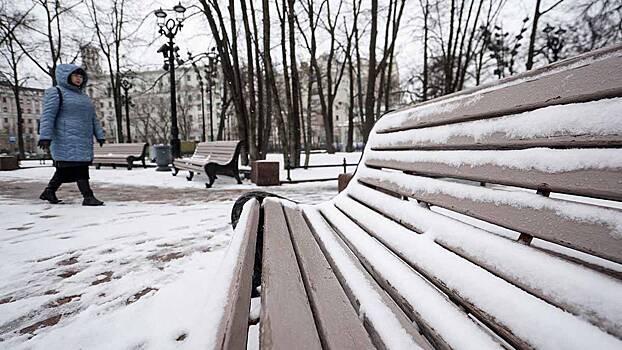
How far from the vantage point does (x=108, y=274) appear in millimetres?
2203

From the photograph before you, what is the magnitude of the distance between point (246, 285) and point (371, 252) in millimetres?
498

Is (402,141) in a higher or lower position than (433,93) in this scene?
lower

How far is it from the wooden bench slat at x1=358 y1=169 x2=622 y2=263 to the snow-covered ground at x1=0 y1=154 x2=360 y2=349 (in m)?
0.79

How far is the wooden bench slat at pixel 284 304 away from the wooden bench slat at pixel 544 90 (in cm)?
78

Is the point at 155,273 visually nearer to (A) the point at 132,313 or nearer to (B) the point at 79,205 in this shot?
(A) the point at 132,313

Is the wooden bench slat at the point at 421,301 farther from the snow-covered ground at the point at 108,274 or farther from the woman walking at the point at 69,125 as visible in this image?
the woman walking at the point at 69,125

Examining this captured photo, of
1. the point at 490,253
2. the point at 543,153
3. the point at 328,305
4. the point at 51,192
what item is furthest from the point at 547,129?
the point at 51,192

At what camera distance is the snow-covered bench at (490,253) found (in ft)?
2.02

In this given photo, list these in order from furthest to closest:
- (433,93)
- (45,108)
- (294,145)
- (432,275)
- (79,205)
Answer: (433,93), (294,145), (79,205), (45,108), (432,275)

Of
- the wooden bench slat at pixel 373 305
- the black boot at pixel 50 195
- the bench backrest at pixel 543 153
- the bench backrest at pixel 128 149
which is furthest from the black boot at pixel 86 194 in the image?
the bench backrest at pixel 128 149

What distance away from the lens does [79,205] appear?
15.5ft

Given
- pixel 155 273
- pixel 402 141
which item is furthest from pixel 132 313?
pixel 402 141

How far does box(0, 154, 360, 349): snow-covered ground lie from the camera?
1.52m

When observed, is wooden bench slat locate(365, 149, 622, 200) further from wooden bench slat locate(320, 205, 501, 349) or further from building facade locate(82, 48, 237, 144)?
building facade locate(82, 48, 237, 144)
